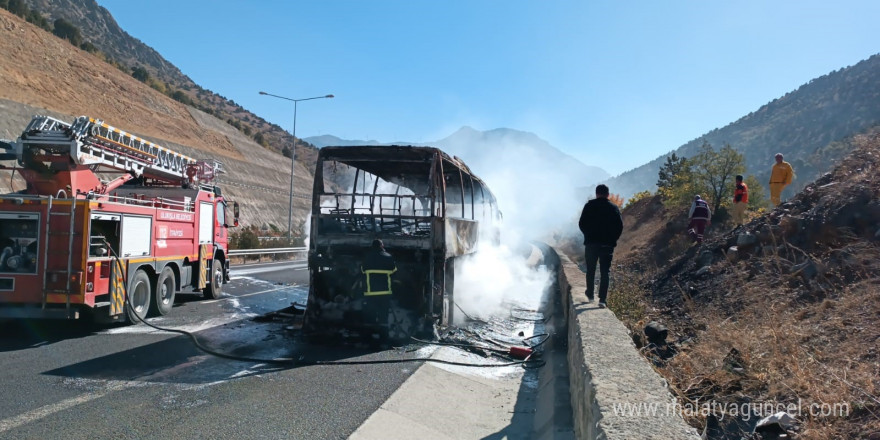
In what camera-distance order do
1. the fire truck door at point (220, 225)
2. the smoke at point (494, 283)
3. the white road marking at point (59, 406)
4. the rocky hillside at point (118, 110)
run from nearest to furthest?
the white road marking at point (59, 406)
the smoke at point (494, 283)
the fire truck door at point (220, 225)
the rocky hillside at point (118, 110)

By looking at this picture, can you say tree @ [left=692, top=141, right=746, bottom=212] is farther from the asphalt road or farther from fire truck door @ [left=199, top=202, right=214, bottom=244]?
fire truck door @ [left=199, top=202, right=214, bottom=244]

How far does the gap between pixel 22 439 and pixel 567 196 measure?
72625 mm

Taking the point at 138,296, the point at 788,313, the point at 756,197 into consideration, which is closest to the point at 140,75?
the point at 138,296

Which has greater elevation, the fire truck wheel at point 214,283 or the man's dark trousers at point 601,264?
the man's dark trousers at point 601,264

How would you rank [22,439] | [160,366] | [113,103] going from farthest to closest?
[113,103] → [160,366] → [22,439]

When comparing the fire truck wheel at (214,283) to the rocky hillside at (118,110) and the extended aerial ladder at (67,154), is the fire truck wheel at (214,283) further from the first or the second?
the rocky hillside at (118,110)

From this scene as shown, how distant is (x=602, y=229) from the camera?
7.88 meters

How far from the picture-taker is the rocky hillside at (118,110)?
31156mm

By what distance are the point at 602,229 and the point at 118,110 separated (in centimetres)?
4089

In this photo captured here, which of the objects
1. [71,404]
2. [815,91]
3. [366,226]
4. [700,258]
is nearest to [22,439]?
[71,404]

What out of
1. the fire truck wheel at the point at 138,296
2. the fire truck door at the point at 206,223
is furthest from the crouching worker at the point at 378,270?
the fire truck door at the point at 206,223

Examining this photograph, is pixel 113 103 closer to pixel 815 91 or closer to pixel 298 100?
pixel 298 100

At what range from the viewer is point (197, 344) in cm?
798

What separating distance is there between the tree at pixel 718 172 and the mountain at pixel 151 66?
162ft
